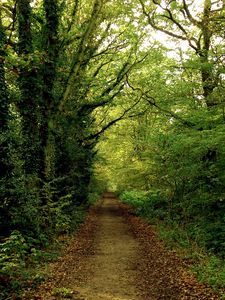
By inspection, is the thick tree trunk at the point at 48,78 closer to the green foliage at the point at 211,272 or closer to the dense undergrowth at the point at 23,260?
the dense undergrowth at the point at 23,260

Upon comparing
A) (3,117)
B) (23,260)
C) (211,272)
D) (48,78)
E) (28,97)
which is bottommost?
A: (211,272)

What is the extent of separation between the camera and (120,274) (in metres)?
8.80

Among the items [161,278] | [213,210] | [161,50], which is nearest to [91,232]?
[213,210]

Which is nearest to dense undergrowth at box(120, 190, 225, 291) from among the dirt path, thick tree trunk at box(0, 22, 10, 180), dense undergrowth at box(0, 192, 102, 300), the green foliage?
the green foliage

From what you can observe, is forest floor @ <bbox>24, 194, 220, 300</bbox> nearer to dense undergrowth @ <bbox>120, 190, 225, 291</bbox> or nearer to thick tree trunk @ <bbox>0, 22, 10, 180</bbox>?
dense undergrowth @ <bbox>120, 190, 225, 291</bbox>

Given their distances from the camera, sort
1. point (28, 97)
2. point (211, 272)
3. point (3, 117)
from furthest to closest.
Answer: point (28, 97)
point (3, 117)
point (211, 272)

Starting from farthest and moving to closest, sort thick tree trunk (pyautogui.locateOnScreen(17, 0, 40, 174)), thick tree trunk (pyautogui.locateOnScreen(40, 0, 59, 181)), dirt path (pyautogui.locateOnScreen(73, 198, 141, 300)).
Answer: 1. thick tree trunk (pyautogui.locateOnScreen(40, 0, 59, 181))
2. thick tree trunk (pyautogui.locateOnScreen(17, 0, 40, 174))
3. dirt path (pyautogui.locateOnScreen(73, 198, 141, 300))

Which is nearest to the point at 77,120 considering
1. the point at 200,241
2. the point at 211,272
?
the point at 200,241

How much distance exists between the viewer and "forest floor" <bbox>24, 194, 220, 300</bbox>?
7.14 m

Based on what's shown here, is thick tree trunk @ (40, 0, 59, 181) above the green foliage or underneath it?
above

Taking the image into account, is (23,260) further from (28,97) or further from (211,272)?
(28,97)

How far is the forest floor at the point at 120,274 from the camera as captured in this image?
7137 mm

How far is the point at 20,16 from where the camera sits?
39.4 ft

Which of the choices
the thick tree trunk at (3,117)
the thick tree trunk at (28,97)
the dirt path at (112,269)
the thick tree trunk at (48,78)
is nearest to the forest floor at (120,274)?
the dirt path at (112,269)
